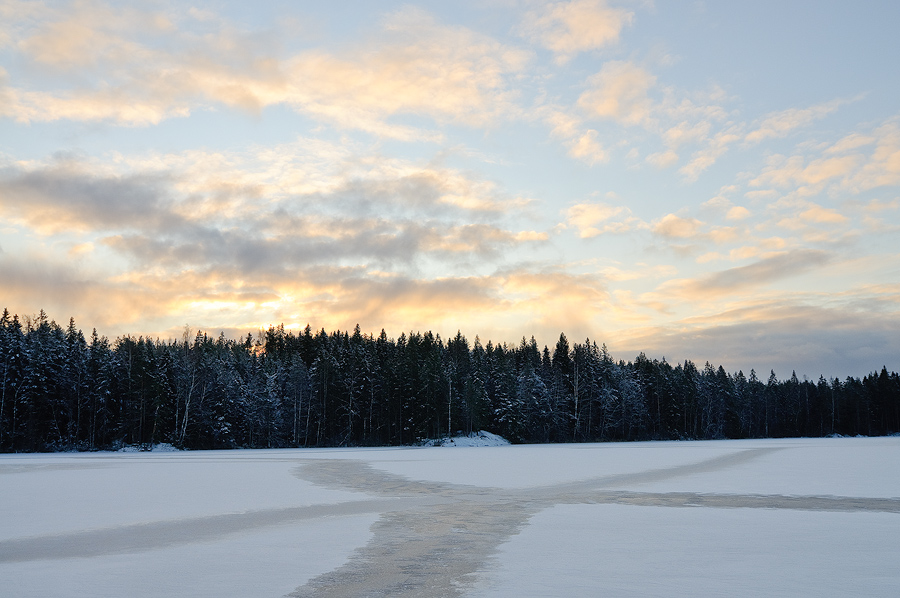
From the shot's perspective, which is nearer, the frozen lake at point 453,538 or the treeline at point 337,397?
the frozen lake at point 453,538

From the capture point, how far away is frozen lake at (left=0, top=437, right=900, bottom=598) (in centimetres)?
919

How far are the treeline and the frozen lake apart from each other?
53330mm

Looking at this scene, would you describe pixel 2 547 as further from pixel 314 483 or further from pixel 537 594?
pixel 314 483

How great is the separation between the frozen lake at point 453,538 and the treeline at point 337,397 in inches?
2100

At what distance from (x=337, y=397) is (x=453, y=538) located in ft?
263

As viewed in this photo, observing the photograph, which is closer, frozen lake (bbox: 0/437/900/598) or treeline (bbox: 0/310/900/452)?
frozen lake (bbox: 0/437/900/598)

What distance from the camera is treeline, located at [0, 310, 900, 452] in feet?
241

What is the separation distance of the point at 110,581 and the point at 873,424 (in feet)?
566

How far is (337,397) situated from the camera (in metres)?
91.1

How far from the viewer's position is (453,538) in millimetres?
13141

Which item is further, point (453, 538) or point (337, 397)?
point (337, 397)

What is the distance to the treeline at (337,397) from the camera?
2891 inches

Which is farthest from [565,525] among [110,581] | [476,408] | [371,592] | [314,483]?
[476,408]

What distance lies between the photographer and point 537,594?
28.1ft
